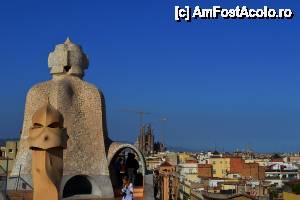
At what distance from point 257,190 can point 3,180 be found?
38.7 metres

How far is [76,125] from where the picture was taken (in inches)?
998

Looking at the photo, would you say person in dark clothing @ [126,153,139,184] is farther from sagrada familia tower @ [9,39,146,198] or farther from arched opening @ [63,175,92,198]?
arched opening @ [63,175,92,198]

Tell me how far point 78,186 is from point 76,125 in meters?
2.57

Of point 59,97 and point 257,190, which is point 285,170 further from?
point 59,97

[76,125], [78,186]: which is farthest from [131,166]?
[76,125]

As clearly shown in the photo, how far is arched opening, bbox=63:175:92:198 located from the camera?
25.0m

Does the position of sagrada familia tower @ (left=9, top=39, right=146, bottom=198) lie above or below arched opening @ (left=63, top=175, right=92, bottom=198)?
above

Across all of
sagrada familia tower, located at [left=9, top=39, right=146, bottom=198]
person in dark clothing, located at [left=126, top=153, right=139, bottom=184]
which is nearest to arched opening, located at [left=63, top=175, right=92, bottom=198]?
sagrada familia tower, located at [left=9, top=39, right=146, bottom=198]

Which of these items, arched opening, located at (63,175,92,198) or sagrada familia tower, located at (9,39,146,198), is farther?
arched opening, located at (63,175,92,198)

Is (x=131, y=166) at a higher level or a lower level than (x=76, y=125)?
lower

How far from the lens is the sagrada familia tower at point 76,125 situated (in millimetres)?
24625

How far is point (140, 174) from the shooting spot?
2792cm

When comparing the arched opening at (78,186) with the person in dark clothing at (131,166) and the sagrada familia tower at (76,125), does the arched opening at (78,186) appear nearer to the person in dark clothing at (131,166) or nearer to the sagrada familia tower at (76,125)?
the sagrada familia tower at (76,125)

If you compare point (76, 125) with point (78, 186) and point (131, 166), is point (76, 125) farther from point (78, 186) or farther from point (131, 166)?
point (131, 166)
